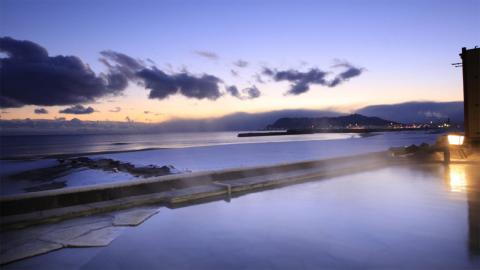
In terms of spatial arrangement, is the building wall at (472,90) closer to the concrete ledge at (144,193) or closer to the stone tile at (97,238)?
the concrete ledge at (144,193)

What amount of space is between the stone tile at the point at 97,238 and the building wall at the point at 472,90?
19.6 m

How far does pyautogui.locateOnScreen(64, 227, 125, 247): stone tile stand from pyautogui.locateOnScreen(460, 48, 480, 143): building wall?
19.6 meters

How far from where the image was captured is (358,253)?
4.74 m

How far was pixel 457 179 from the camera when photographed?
1091 cm

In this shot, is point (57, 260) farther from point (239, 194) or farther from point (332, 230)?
point (239, 194)

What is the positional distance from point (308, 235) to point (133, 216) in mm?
3415

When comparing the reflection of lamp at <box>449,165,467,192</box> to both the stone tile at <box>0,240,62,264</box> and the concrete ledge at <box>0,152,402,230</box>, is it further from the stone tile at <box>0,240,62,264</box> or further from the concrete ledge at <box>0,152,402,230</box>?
the stone tile at <box>0,240,62,264</box>

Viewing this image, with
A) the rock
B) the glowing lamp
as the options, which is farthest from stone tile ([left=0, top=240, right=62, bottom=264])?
the glowing lamp

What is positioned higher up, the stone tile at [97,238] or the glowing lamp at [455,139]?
the glowing lamp at [455,139]

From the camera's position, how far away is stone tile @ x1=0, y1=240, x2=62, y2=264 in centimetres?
452

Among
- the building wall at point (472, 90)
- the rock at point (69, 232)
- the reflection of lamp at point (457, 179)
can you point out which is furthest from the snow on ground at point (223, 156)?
the rock at point (69, 232)

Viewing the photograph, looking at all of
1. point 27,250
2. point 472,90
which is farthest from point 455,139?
point 27,250

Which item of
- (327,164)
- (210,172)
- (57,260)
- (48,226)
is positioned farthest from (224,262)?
(327,164)

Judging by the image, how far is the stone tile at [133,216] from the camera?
6.09 meters
